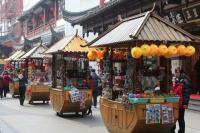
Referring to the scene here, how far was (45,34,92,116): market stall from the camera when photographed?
16.2 m

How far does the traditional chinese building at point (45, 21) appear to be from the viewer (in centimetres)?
4016

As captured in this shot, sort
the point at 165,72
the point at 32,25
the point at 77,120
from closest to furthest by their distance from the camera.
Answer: the point at 165,72 → the point at 77,120 → the point at 32,25

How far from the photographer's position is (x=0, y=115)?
17516 mm

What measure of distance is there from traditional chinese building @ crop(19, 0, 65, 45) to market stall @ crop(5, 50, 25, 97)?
189 inches

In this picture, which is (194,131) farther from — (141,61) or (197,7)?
(197,7)

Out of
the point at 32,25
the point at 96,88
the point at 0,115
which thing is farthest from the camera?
the point at 32,25

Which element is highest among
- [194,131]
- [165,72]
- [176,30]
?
[176,30]

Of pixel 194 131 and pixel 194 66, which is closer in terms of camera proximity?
pixel 194 131

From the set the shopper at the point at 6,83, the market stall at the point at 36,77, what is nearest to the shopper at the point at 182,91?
the market stall at the point at 36,77

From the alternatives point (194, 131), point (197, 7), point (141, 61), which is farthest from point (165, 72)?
point (197, 7)

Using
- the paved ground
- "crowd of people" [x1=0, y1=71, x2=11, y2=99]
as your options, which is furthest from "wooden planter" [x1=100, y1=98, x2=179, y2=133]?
"crowd of people" [x1=0, y1=71, x2=11, y2=99]

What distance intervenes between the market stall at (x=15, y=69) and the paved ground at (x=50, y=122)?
7.86 meters

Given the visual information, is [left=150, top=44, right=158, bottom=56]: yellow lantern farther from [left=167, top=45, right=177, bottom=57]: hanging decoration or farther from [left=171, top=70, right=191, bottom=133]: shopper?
[left=171, top=70, right=191, bottom=133]: shopper

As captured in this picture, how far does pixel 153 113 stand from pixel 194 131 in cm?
307
